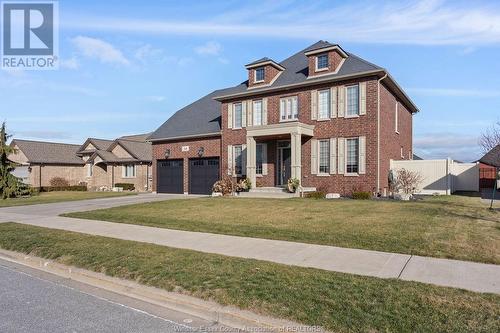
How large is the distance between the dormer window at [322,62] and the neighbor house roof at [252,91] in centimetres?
54

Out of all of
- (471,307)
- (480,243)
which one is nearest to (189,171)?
(480,243)

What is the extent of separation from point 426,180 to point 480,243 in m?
16.4

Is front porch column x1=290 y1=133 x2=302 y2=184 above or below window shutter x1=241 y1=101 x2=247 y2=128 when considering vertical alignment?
below

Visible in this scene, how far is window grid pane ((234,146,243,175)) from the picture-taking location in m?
25.0

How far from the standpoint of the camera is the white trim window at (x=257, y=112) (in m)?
24.3

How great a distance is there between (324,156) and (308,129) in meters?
1.81

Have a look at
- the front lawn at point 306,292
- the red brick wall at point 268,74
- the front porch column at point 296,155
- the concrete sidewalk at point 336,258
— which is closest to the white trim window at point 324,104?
the front porch column at point 296,155

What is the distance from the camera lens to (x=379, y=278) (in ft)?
19.3

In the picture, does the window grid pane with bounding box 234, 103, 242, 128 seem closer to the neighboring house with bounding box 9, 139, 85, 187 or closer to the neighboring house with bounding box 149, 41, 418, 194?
the neighboring house with bounding box 149, 41, 418, 194

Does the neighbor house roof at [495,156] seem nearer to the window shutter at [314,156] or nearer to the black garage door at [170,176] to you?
the window shutter at [314,156]

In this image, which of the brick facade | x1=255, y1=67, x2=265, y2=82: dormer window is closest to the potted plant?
the brick facade

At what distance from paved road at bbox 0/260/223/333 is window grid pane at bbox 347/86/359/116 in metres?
17.2

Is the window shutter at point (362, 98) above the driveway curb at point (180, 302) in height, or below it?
above

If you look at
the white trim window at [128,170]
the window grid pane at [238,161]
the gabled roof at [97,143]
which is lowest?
the white trim window at [128,170]
